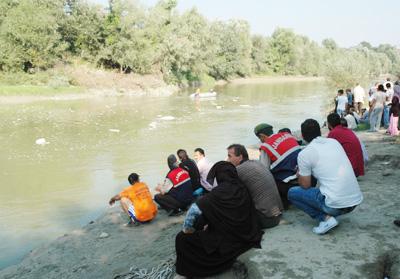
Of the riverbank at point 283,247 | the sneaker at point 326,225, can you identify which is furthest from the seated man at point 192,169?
the sneaker at point 326,225

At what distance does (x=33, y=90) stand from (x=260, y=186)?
34.2 m

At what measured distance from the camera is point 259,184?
5.02 meters

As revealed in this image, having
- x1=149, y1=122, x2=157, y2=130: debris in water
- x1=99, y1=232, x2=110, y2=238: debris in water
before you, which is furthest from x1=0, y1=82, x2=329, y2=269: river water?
x1=99, y1=232, x2=110, y2=238: debris in water

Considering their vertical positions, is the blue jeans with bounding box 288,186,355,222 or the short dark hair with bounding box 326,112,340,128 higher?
the short dark hair with bounding box 326,112,340,128

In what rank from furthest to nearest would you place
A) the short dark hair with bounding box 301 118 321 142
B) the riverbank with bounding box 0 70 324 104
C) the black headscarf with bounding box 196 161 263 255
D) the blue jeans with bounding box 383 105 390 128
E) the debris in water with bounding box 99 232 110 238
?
the riverbank with bounding box 0 70 324 104 < the blue jeans with bounding box 383 105 390 128 < the debris in water with bounding box 99 232 110 238 < the short dark hair with bounding box 301 118 321 142 < the black headscarf with bounding box 196 161 263 255

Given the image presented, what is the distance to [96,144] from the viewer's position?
1794 centimetres

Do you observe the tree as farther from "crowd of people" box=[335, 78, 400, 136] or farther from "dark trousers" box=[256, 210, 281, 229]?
"dark trousers" box=[256, 210, 281, 229]

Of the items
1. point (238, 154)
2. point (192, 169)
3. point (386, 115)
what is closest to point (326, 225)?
point (238, 154)

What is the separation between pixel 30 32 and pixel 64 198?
105ft

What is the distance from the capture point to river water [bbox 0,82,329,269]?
9276 millimetres

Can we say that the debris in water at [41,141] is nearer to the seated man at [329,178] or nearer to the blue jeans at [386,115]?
the blue jeans at [386,115]

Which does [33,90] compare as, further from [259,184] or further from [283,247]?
[283,247]

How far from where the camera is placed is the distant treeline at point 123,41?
3703 cm

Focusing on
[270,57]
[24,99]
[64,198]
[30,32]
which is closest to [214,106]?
[24,99]
